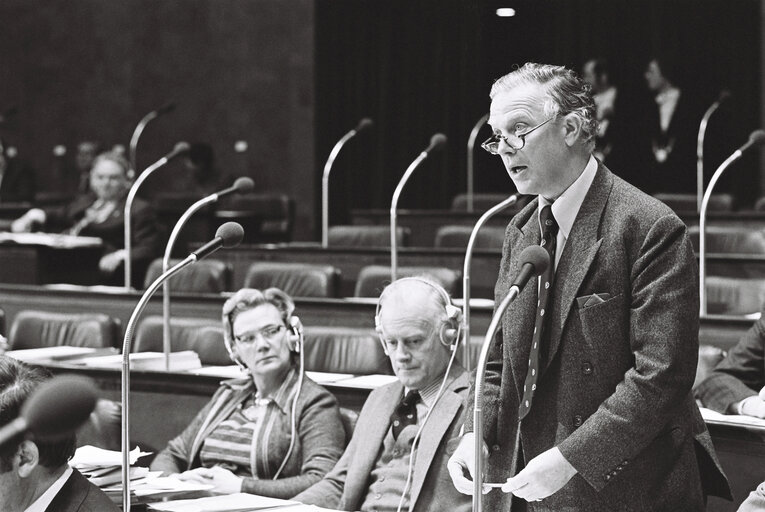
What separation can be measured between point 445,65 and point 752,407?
7.45m


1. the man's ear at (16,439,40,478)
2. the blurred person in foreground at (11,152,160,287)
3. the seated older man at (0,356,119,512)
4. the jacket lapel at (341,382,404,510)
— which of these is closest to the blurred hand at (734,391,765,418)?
the jacket lapel at (341,382,404,510)

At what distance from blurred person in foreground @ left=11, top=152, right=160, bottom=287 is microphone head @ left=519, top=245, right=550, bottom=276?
201 inches

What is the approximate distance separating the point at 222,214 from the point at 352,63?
2.42 metres

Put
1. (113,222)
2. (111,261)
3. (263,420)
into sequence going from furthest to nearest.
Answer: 1. (113,222)
2. (111,261)
3. (263,420)

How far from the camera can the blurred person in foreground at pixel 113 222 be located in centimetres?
679

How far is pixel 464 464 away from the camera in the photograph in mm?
2057

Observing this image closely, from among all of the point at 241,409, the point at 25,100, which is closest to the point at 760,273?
the point at 241,409

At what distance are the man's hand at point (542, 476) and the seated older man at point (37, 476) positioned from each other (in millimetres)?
698

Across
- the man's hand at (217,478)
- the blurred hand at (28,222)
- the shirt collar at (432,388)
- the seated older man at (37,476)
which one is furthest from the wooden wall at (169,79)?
the seated older man at (37,476)

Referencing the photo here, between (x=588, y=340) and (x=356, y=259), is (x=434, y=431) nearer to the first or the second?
(x=588, y=340)

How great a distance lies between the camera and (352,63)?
10234mm

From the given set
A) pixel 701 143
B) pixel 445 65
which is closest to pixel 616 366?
pixel 701 143

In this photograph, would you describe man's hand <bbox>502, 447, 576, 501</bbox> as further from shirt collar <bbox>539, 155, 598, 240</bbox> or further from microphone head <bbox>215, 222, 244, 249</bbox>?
microphone head <bbox>215, 222, 244, 249</bbox>

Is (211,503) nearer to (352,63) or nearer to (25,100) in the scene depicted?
(352,63)
